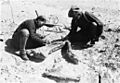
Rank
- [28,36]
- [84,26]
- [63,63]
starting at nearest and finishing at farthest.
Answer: [63,63]
[28,36]
[84,26]

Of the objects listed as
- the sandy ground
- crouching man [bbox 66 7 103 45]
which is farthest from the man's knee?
crouching man [bbox 66 7 103 45]

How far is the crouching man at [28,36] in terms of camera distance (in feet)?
24.6

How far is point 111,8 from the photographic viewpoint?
11.2m

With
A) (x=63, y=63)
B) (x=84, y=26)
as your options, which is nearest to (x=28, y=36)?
(x=63, y=63)

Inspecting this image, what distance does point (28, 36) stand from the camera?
7605 mm

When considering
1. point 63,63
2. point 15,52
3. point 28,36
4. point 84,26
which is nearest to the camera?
point 63,63

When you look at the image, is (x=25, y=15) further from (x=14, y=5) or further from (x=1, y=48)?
(x=1, y=48)

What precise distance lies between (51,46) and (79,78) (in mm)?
1481

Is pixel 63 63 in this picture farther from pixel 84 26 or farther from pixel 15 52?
pixel 84 26

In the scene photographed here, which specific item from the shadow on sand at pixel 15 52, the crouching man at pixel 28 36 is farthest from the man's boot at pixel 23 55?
the shadow on sand at pixel 15 52

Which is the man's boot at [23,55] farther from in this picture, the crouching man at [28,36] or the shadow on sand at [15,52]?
the shadow on sand at [15,52]

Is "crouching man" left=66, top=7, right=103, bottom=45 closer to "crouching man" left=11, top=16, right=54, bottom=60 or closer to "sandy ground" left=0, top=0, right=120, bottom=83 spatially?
"sandy ground" left=0, top=0, right=120, bottom=83

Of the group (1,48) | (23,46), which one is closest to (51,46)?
(23,46)

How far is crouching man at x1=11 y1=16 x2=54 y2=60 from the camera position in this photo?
24.6 ft
